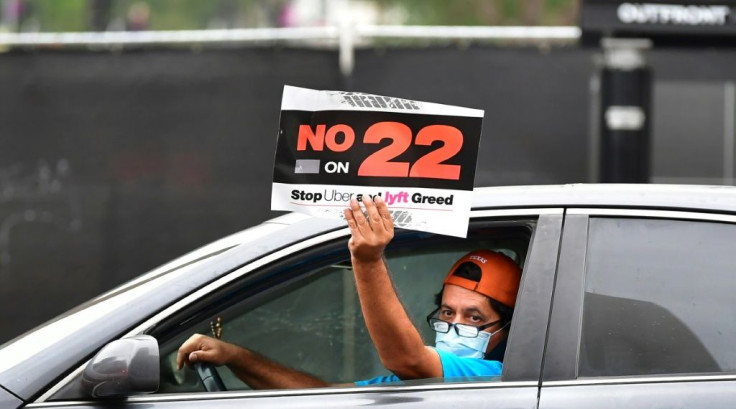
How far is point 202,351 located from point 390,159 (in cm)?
88

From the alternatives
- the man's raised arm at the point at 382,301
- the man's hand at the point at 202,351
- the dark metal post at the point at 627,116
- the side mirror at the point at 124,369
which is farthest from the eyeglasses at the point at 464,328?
the dark metal post at the point at 627,116

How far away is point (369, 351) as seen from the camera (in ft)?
14.5

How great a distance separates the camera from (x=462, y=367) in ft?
10.6

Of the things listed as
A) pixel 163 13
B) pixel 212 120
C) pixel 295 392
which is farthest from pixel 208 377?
pixel 163 13

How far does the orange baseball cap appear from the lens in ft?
11.5

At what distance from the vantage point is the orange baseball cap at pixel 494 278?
11.5ft

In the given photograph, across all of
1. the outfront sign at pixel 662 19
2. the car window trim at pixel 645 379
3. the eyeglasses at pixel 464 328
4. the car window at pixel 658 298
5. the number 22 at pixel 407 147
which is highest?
the outfront sign at pixel 662 19

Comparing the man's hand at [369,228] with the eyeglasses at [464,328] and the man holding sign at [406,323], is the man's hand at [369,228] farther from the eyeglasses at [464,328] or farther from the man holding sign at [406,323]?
the eyeglasses at [464,328]

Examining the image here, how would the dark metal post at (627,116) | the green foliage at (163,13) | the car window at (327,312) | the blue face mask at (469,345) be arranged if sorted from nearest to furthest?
the car window at (327,312) < the blue face mask at (469,345) < the dark metal post at (627,116) < the green foliage at (163,13)

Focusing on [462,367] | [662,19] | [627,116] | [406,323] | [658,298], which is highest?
[662,19]

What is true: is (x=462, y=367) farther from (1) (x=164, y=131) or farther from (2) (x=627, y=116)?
(1) (x=164, y=131)

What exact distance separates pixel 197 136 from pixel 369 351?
360 centimetres

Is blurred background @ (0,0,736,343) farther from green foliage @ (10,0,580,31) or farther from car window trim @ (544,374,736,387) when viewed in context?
car window trim @ (544,374,736,387)

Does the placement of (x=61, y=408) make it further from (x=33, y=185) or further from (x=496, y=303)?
(x=33, y=185)
